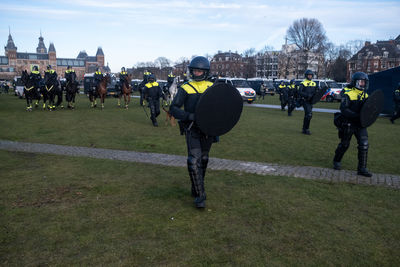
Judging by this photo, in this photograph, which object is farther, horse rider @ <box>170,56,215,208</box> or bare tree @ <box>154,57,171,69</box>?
bare tree @ <box>154,57,171,69</box>

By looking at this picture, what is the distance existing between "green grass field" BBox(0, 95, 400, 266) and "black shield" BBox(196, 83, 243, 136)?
120 cm

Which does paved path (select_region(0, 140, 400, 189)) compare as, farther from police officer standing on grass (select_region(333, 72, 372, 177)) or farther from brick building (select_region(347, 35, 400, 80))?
brick building (select_region(347, 35, 400, 80))

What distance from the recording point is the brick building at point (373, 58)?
73625mm

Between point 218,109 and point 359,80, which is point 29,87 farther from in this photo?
point 359,80

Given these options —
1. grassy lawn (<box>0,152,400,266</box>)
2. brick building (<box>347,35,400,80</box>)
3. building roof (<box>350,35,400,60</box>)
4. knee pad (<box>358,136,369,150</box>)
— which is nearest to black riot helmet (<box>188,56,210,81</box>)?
grassy lawn (<box>0,152,400,266</box>)

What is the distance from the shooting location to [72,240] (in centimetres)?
354

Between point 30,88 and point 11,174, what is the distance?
13.0 m

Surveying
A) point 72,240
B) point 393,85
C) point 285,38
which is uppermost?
point 285,38

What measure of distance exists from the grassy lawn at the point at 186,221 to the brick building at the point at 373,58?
259ft

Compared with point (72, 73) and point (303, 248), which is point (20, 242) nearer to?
point (303, 248)

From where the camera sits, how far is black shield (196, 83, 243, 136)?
4.15 meters

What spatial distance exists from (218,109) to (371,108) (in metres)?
3.53

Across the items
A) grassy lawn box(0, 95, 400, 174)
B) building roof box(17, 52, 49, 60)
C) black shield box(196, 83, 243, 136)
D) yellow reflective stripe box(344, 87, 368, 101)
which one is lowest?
grassy lawn box(0, 95, 400, 174)

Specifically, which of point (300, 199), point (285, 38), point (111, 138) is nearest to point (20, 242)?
point (300, 199)
